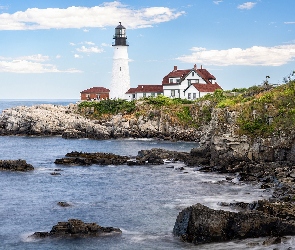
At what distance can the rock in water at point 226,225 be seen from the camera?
27.0m

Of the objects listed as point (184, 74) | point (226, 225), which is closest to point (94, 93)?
point (184, 74)

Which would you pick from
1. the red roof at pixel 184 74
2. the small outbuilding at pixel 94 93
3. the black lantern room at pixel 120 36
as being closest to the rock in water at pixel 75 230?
the red roof at pixel 184 74

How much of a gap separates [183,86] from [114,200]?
2731 inches

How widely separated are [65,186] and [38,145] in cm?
3511

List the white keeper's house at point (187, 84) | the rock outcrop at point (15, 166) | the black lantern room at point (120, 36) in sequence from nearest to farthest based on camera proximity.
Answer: the rock outcrop at point (15, 166)
the white keeper's house at point (187, 84)
the black lantern room at point (120, 36)

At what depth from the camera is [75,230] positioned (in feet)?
94.9

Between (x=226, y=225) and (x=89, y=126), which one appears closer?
(x=226, y=225)

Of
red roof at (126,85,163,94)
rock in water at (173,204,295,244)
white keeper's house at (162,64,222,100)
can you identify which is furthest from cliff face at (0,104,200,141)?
rock in water at (173,204,295,244)

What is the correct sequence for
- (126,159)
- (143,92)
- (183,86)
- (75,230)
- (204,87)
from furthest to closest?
(143,92) → (183,86) → (204,87) → (126,159) → (75,230)

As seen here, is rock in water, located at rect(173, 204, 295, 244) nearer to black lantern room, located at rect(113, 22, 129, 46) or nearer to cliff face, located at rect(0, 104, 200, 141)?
cliff face, located at rect(0, 104, 200, 141)

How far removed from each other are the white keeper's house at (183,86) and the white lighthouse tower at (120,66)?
1.73m

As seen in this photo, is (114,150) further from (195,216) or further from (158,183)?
(195,216)

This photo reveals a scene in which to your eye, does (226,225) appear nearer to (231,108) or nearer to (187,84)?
(231,108)

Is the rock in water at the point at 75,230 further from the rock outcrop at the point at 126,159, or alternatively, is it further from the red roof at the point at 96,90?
the red roof at the point at 96,90
